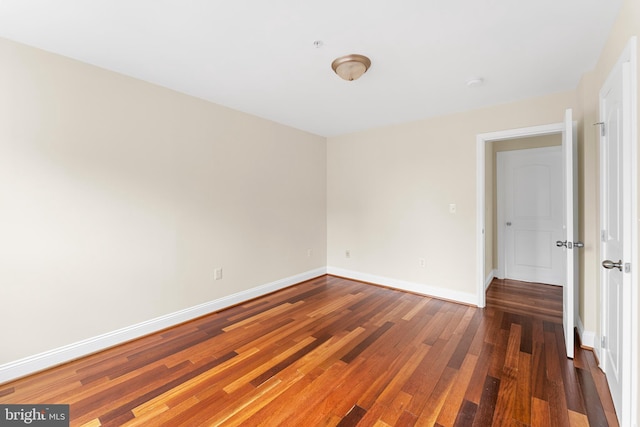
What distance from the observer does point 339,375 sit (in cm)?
195

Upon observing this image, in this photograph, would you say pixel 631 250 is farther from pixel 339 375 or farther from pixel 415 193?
pixel 415 193

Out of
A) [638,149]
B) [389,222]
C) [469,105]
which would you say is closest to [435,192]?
[389,222]

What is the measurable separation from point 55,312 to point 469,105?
447 cm

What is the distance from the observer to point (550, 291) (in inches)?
148

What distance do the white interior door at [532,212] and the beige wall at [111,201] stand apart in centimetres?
397

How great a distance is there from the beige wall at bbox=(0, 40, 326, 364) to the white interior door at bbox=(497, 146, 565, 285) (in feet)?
13.0

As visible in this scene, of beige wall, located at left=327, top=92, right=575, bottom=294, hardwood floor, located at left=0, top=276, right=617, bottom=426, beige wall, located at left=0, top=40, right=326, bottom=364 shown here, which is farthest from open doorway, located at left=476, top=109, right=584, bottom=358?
beige wall, located at left=0, top=40, right=326, bottom=364

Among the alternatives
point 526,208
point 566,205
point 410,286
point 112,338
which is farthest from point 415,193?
point 112,338

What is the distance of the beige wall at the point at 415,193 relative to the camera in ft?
10.7

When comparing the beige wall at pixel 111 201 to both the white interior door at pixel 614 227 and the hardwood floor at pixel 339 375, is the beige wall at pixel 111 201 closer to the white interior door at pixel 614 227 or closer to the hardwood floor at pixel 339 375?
the hardwood floor at pixel 339 375

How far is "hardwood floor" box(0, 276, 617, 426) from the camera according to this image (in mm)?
1582

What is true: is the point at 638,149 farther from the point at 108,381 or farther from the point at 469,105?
the point at 108,381

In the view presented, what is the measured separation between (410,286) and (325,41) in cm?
322

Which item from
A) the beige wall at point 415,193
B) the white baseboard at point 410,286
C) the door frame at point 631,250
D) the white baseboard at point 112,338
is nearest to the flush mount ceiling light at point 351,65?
the door frame at point 631,250
